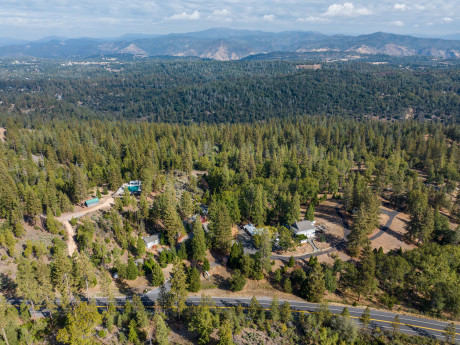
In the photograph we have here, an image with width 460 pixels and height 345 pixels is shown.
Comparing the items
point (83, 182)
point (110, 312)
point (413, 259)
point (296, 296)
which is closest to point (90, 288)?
point (110, 312)

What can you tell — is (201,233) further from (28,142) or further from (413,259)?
(28,142)

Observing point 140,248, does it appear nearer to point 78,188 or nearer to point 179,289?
point 179,289

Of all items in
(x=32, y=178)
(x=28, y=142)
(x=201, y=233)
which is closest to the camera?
(x=201, y=233)

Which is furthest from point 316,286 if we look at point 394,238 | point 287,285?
point 394,238

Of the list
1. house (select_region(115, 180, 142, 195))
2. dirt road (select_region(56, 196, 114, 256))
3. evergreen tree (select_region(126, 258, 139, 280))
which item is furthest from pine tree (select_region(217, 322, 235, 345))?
house (select_region(115, 180, 142, 195))

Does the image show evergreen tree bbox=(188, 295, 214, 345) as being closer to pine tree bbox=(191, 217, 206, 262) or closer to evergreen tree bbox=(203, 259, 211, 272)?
evergreen tree bbox=(203, 259, 211, 272)

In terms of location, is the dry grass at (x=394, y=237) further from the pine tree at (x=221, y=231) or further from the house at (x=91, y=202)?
the house at (x=91, y=202)

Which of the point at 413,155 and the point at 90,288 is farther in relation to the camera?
the point at 413,155
